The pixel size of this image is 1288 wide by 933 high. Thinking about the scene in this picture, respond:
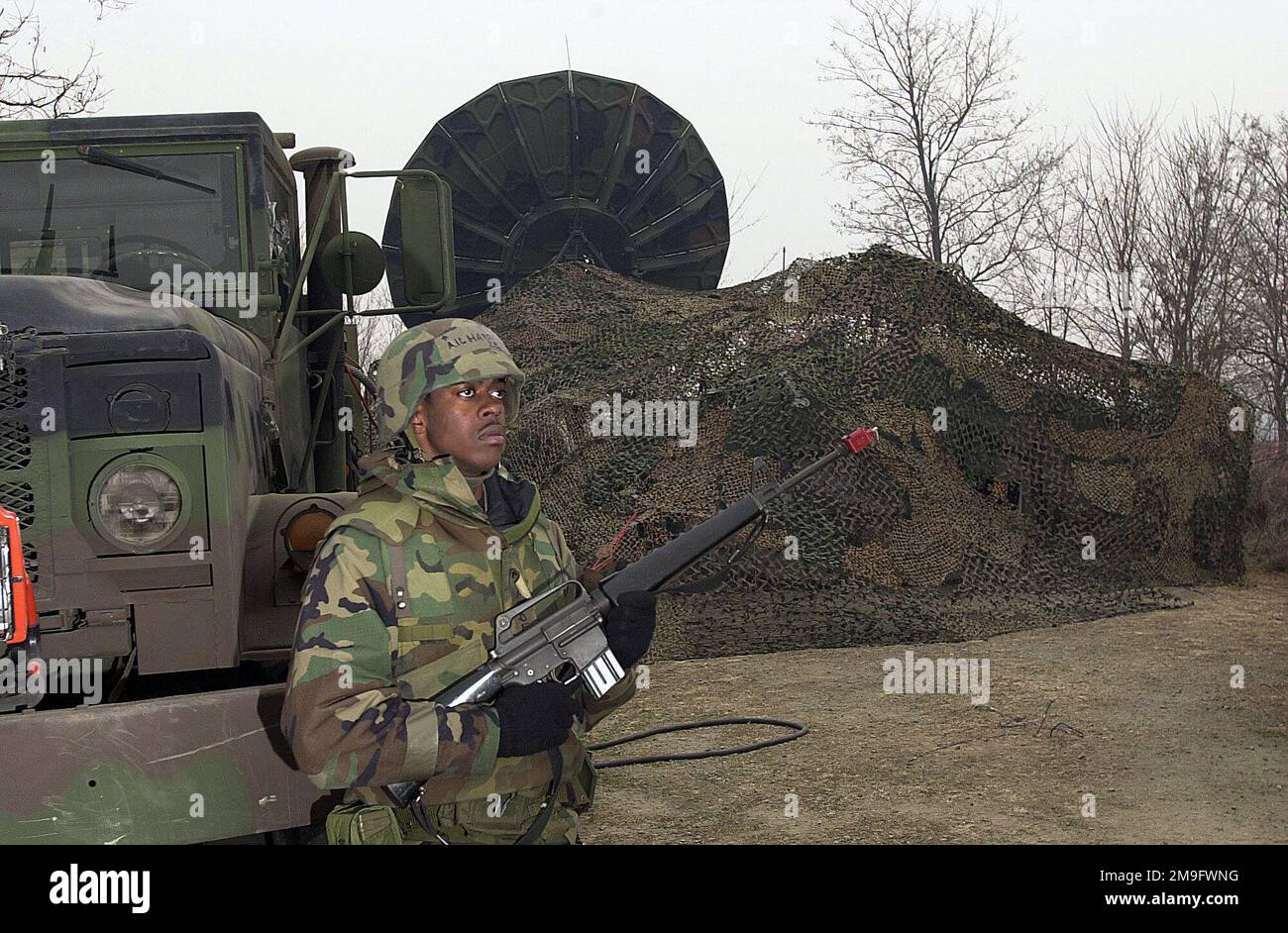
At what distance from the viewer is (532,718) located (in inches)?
104

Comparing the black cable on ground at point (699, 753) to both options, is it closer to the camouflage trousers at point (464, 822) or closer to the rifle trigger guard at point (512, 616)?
the camouflage trousers at point (464, 822)

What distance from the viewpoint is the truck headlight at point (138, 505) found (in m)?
3.13

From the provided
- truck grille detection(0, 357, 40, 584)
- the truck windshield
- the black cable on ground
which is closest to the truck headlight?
truck grille detection(0, 357, 40, 584)

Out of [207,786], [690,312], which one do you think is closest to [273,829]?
[207,786]

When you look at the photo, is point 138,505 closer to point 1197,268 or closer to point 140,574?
point 140,574

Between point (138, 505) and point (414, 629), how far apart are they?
86cm

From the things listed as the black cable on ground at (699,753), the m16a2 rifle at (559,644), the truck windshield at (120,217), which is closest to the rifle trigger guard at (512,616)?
the m16a2 rifle at (559,644)

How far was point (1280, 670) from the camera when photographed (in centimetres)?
812

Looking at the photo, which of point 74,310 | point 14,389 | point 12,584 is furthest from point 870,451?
point 12,584

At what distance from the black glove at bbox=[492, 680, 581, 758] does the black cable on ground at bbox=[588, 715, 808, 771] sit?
12.2 feet

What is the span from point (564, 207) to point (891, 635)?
628 cm

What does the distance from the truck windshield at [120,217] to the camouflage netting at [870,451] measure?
4.61 meters
